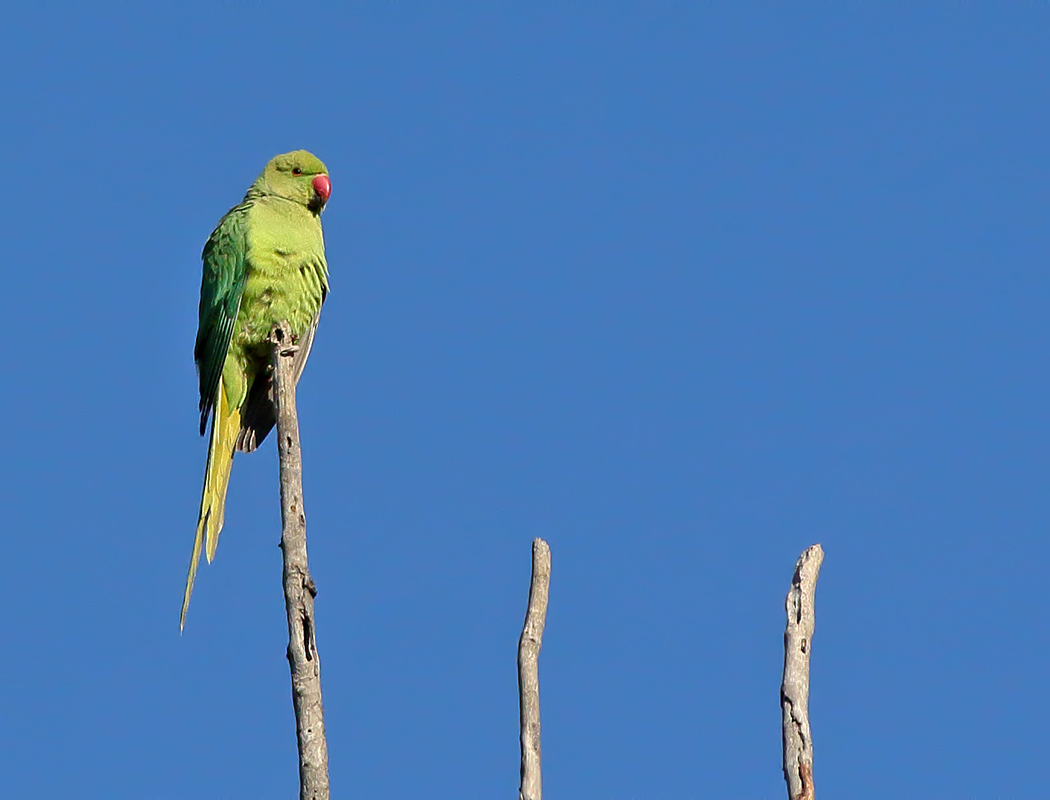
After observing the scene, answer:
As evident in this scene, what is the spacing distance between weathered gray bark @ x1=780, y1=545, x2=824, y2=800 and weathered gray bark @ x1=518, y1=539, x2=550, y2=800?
84 centimetres

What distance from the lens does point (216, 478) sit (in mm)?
6805

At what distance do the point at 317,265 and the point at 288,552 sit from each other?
9.06 feet

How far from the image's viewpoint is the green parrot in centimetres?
723

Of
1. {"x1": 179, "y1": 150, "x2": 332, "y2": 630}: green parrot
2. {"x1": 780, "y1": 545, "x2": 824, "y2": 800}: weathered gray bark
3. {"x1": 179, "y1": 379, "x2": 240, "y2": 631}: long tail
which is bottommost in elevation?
{"x1": 780, "y1": 545, "x2": 824, "y2": 800}: weathered gray bark

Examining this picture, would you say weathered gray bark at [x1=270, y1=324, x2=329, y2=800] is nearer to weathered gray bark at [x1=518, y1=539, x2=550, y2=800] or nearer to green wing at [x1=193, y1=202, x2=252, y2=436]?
weathered gray bark at [x1=518, y1=539, x2=550, y2=800]

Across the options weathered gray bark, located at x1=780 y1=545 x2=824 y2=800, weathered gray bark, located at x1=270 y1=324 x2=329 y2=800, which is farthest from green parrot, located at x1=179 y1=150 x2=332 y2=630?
weathered gray bark, located at x1=780 y1=545 x2=824 y2=800

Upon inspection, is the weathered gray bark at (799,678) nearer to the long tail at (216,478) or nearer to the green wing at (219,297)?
the long tail at (216,478)

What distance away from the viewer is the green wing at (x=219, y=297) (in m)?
7.20

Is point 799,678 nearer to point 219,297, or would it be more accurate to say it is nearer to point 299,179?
point 219,297

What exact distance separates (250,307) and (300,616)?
281 centimetres

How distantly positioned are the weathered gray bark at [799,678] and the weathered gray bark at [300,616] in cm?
171

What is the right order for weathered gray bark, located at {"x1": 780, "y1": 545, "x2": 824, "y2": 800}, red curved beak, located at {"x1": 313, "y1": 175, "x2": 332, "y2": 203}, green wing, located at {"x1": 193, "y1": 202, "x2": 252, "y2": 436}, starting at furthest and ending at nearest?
red curved beak, located at {"x1": 313, "y1": 175, "x2": 332, "y2": 203} → green wing, located at {"x1": 193, "y1": 202, "x2": 252, "y2": 436} → weathered gray bark, located at {"x1": 780, "y1": 545, "x2": 824, "y2": 800}

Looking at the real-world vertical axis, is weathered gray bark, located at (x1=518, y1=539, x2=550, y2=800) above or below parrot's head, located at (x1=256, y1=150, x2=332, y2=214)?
below

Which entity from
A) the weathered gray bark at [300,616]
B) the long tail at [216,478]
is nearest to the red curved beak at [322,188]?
the long tail at [216,478]
